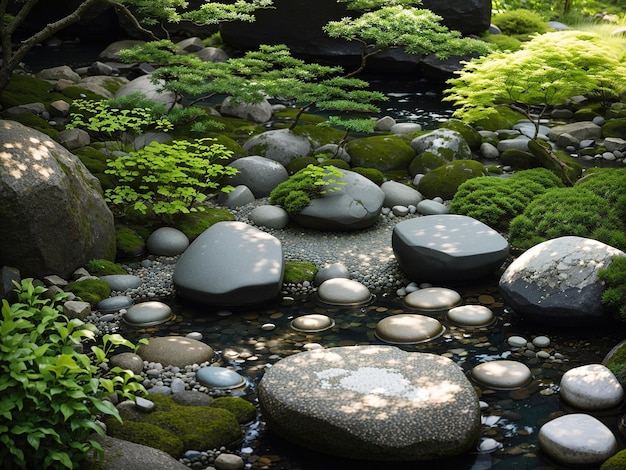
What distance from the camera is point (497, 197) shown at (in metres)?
9.53

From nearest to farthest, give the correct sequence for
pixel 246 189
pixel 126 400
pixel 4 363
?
pixel 4 363
pixel 126 400
pixel 246 189

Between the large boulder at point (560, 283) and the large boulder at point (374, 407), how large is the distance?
1730 millimetres

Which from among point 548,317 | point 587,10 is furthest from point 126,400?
point 587,10

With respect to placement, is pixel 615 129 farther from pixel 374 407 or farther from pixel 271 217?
pixel 374 407

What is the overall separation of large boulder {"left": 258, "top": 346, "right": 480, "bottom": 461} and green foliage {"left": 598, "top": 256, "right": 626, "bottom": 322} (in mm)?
2000

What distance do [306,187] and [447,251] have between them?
228 centimetres

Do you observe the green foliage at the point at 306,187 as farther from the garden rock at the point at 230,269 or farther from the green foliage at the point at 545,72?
the green foliage at the point at 545,72

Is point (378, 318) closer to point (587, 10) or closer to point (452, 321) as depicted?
point (452, 321)

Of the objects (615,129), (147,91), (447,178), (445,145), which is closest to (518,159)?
(445,145)

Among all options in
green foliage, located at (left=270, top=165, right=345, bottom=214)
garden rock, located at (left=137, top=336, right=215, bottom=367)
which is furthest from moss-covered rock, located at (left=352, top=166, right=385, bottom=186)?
garden rock, located at (left=137, top=336, right=215, bottom=367)

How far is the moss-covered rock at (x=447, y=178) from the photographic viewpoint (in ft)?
35.0

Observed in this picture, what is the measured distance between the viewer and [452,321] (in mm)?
7383

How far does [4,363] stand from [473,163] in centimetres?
814

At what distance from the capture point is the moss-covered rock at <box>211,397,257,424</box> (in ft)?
18.8
